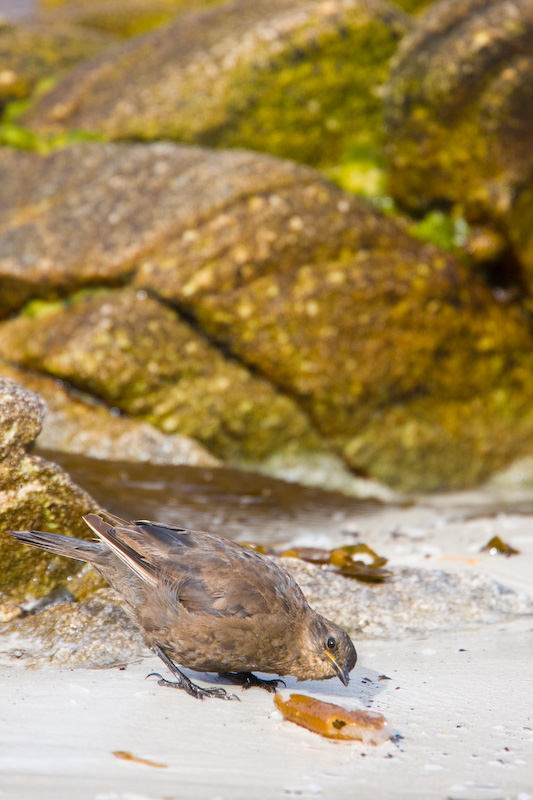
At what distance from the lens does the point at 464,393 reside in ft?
28.6

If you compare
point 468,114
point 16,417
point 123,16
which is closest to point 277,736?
point 16,417

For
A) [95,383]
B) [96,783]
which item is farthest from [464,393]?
[96,783]

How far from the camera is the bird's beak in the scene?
10.5 ft

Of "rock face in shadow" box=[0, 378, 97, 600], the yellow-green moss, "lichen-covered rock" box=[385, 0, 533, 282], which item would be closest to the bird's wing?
"rock face in shadow" box=[0, 378, 97, 600]

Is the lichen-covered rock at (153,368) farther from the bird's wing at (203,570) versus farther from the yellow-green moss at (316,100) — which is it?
the bird's wing at (203,570)

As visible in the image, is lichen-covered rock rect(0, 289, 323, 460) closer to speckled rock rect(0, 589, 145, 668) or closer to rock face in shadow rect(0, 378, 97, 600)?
rock face in shadow rect(0, 378, 97, 600)

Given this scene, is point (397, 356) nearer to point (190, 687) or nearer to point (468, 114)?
point (468, 114)

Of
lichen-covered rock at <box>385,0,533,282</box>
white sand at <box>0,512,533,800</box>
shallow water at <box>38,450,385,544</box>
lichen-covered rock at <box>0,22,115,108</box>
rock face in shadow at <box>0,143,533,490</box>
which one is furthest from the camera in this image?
A: lichen-covered rock at <box>0,22,115,108</box>

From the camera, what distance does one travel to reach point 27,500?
3.91m

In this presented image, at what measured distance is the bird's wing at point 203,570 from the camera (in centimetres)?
325

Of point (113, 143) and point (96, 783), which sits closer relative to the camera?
point (96, 783)

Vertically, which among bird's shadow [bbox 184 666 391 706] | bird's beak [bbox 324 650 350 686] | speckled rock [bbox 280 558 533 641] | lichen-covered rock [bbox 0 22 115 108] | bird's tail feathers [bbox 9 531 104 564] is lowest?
speckled rock [bbox 280 558 533 641]

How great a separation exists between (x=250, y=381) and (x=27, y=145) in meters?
3.95

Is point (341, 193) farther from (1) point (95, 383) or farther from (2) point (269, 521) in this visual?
(2) point (269, 521)
